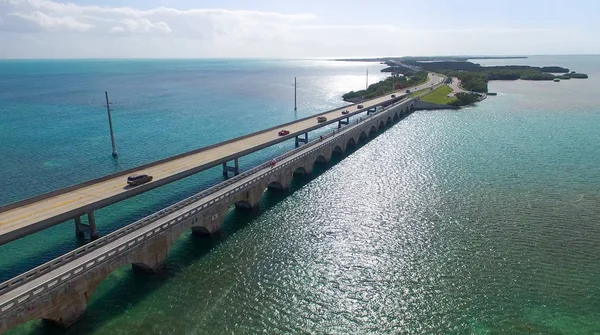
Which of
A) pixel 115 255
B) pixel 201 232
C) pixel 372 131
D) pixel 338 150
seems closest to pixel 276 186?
pixel 201 232

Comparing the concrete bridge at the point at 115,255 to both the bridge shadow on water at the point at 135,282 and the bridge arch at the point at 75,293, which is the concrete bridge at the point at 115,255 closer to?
the bridge arch at the point at 75,293

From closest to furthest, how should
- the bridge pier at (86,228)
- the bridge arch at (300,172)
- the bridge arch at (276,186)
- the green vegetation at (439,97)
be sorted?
1. the bridge pier at (86,228)
2. the bridge arch at (276,186)
3. the bridge arch at (300,172)
4. the green vegetation at (439,97)

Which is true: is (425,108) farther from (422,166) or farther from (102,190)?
(102,190)

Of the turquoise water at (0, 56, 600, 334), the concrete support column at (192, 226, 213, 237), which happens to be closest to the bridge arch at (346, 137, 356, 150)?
the turquoise water at (0, 56, 600, 334)

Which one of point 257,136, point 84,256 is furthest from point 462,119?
point 84,256

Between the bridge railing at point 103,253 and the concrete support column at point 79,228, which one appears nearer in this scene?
the bridge railing at point 103,253

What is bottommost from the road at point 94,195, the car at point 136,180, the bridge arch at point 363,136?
the bridge arch at point 363,136

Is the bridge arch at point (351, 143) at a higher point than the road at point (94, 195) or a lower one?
lower

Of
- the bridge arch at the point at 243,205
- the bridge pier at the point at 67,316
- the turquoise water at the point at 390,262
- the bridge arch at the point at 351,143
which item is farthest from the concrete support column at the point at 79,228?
the bridge arch at the point at 351,143
